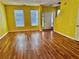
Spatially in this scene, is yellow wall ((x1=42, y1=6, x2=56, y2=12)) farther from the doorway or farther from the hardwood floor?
the hardwood floor

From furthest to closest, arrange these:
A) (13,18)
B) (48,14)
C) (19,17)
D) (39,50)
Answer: (48,14) < (19,17) < (13,18) < (39,50)

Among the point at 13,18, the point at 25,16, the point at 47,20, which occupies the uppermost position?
the point at 25,16

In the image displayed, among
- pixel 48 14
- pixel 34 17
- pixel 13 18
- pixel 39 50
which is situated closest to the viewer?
pixel 39 50

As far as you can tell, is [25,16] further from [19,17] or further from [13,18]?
[13,18]

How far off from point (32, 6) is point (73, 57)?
668cm

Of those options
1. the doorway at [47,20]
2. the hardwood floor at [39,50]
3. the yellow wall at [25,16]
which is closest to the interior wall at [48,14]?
the doorway at [47,20]

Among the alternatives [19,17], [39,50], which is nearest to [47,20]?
[19,17]

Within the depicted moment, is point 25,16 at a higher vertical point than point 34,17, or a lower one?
higher

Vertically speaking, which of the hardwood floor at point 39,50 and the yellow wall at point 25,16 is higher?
the yellow wall at point 25,16

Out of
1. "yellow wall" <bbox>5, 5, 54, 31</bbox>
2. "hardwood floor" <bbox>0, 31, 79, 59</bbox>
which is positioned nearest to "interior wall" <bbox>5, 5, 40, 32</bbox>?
"yellow wall" <bbox>5, 5, 54, 31</bbox>

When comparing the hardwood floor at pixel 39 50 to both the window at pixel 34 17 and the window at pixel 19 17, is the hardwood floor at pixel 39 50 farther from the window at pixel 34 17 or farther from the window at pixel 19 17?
the window at pixel 34 17

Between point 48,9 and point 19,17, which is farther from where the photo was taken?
point 48,9

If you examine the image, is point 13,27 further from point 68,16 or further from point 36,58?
point 36,58

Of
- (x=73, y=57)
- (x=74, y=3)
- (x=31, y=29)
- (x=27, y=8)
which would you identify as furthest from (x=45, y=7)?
(x=73, y=57)
